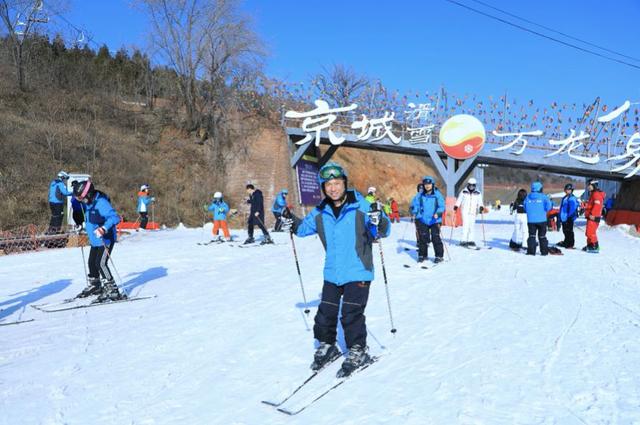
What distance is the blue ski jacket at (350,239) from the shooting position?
13.5ft

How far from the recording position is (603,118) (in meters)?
22.3

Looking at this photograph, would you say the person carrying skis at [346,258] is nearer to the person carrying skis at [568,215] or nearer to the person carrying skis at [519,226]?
the person carrying skis at [519,226]

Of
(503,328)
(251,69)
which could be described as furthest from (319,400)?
(251,69)

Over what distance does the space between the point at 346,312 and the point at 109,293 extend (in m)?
4.60

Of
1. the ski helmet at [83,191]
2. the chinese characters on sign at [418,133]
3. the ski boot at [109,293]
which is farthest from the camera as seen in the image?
the chinese characters on sign at [418,133]

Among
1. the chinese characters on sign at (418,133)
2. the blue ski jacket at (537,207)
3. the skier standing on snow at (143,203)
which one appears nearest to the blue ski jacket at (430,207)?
the blue ski jacket at (537,207)

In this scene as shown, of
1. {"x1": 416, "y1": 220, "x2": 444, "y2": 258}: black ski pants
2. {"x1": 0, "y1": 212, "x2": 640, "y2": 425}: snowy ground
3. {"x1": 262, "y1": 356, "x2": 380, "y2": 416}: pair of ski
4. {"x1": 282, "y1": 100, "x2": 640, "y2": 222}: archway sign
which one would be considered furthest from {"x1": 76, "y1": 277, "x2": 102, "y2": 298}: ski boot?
{"x1": 282, "y1": 100, "x2": 640, "y2": 222}: archway sign

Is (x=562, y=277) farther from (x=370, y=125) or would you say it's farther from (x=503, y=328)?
(x=370, y=125)

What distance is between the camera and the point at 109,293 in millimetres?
7262

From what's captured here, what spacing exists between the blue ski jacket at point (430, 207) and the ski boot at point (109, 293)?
605 centimetres

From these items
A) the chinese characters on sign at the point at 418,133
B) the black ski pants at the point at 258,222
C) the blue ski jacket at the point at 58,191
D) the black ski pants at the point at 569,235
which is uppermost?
the chinese characters on sign at the point at 418,133

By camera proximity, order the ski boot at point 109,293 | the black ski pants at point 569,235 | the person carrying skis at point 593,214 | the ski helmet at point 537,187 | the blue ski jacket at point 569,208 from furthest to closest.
Result: the black ski pants at point 569,235
the blue ski jacket at point 569,208
the person carrying skis at point 593,214
the ski helmet at point 537,187
the ski boot at point 109,293

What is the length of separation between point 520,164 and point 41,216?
21806 mm

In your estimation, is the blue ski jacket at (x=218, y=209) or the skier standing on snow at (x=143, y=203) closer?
the blue ski jacket at (x=218, y=209)
